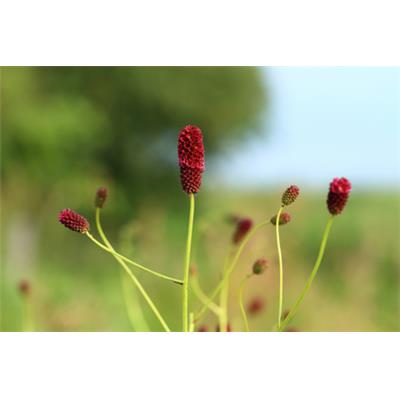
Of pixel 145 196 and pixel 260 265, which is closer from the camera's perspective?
pixel 260 265

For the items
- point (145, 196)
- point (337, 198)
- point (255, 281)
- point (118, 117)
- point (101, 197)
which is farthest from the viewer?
point (145, 196)

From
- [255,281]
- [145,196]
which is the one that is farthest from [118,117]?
[255,281]

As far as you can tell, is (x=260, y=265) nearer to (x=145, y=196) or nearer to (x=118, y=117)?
(x=118, y=117)

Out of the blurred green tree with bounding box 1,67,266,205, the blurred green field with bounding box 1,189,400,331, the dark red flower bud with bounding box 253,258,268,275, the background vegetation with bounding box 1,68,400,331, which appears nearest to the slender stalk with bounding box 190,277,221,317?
the dark red flower bud with bounding box 253,258,268,275

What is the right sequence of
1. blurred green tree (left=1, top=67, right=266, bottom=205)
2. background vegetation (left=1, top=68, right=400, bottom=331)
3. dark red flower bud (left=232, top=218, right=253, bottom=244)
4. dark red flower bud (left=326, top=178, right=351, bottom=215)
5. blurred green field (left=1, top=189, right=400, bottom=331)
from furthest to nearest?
blurred green tree (left=1, top=67, right=266, bottom=205)
background vegetation (left=1, top=68, right=400, bottom=331)
blurred green field (left=1, top=189, right=400, bottom=331)
dark red flower bud (left=232, top=218, right=253, bottom=244)
dark red flower bud (left=326, top=178, right=351, bottom=215)

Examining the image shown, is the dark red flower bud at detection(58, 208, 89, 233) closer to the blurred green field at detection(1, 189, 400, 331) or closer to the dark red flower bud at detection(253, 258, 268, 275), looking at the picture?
the dark red flower bud at detection(253, 258, 268, 275)

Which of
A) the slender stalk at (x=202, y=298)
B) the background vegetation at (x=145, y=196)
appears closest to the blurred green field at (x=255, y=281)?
the background vegetation at (x=145, y=196)

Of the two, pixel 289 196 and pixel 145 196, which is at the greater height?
pixel 145 196
